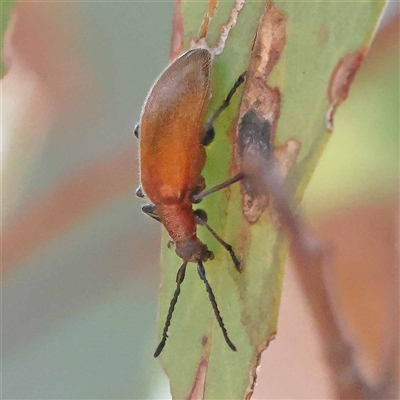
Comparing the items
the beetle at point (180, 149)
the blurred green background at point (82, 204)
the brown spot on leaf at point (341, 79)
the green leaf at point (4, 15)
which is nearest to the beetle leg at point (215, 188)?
the beetle at point (180, 149)

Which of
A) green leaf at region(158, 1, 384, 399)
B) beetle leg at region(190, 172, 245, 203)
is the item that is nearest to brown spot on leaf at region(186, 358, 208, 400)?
green leaf at region(158, 1, 384, 399)

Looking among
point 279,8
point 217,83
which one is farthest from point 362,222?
point 279,8

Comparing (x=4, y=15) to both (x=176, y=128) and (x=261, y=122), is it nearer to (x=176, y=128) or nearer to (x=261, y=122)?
(x=176, y=128)

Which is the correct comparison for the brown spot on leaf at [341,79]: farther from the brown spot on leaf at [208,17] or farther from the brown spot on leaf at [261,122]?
the brown spot on leaf at [208,17]

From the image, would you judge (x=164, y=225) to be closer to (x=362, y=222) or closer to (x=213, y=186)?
(x=213, y=186)

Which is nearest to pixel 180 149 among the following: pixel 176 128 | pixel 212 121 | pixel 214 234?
pixel 176 128

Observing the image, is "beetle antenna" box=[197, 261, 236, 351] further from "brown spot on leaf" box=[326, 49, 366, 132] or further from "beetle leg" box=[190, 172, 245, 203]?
"brown spot on leaf" box=[326, 49, 366, 132]
